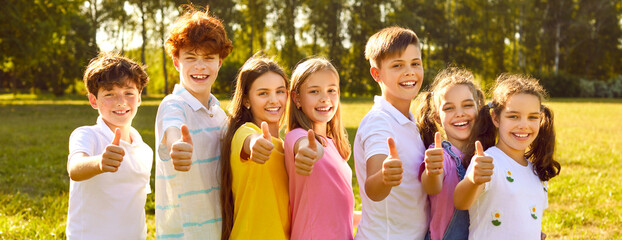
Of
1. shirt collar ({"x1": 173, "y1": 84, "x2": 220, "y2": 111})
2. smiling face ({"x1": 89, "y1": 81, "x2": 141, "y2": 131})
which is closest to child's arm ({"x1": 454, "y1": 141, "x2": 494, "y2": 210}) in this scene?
shirt collar ({"x1": 173, "y1": 84, "x2": 220, "y2": 111})

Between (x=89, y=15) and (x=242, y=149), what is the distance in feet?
130

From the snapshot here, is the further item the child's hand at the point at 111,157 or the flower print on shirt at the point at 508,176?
the flower print on shirt at the point at 508,176

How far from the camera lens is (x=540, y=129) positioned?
10.3 ft

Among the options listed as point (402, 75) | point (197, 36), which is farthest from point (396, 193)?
point (197, 36)

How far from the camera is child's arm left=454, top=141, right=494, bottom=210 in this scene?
2531 mm

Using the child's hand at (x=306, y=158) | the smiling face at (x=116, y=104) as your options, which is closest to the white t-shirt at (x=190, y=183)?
the smiling face at (x=116, y=104)

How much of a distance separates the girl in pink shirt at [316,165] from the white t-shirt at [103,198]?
2.81ft

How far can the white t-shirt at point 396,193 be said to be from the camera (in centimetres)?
284

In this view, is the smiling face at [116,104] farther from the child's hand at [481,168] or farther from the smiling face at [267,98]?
the child's hand at [481,168]

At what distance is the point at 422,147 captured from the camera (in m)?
2.99

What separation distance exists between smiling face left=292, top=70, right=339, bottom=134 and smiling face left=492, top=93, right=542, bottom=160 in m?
0.92

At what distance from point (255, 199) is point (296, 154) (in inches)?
15.0

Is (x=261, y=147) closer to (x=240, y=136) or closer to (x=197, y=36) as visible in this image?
(x=240, y=136)

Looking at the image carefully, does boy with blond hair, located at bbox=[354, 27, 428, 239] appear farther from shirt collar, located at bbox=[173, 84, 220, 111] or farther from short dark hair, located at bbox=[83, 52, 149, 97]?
short dark hair, located at bbox=[83, 52, 149, 97]
